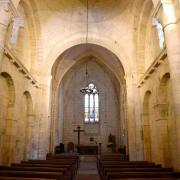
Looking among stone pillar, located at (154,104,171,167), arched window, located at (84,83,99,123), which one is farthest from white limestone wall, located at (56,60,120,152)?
stone pillar, located at (154,104,171,167)

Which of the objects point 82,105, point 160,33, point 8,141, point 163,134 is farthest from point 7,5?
point 82,105

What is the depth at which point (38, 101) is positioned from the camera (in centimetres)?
1459

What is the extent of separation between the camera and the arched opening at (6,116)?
1027 centimetres

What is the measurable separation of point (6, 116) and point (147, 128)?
320 inches

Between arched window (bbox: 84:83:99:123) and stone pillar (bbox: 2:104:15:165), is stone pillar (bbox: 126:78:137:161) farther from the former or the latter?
arched window (bbox: 84:83:99:123)

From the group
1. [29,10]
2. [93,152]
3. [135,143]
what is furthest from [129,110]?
[93,152]

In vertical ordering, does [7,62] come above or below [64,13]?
below

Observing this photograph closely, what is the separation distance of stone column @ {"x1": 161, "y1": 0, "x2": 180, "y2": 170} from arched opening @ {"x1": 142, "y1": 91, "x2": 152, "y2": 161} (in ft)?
18.9

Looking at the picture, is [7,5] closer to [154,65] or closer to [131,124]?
[154,65]

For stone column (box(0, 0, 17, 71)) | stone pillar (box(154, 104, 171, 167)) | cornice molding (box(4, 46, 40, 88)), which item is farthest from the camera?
stone pillar (box(154, 104, 171, 167))

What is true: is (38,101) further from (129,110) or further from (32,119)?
(129,110)

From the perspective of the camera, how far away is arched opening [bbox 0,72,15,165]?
1027cm

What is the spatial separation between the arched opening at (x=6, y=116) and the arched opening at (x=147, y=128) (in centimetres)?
763

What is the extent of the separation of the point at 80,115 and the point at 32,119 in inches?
567
